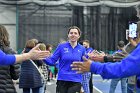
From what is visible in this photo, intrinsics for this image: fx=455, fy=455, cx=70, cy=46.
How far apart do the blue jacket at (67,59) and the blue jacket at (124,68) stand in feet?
12.4

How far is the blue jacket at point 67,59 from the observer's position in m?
8.09

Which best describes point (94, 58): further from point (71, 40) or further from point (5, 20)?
point (5, 20)

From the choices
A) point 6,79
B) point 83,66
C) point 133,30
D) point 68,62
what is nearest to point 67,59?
point 68,62

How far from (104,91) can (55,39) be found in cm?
1326

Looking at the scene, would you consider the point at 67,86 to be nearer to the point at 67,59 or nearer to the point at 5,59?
the point at 67,59

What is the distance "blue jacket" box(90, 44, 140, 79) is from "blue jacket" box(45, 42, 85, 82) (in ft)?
12.4

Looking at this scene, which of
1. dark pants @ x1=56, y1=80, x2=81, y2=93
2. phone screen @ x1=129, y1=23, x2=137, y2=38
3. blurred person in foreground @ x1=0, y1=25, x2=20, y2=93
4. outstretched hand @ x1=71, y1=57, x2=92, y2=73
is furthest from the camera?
dark pants @ x1=56, y1=80, x2=81, y2=93

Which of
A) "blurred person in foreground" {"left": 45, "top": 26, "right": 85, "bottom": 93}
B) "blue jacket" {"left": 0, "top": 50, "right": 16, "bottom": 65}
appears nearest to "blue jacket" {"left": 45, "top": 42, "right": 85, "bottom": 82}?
"blurred person in foreground" {"left": 45, "top": 26, "right": 85, "bottom": 93}

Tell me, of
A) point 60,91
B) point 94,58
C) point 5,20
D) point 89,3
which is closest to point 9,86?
point 94,58

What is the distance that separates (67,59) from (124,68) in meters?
4.01

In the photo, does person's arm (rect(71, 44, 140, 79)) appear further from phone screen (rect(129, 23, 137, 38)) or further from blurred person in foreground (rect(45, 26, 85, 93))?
blurred person in foreground (rect(45, 26, 85, 93))

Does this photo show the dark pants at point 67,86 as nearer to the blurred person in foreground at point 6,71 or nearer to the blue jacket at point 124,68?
the blurred person in foreground at point 6,71

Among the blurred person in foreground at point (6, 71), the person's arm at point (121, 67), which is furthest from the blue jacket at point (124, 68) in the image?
the blurred person in foreground at point (6, 71)

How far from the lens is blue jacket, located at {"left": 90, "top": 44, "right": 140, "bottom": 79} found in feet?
13.5
